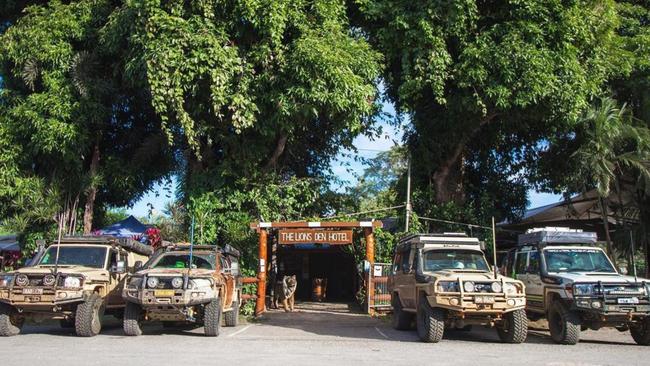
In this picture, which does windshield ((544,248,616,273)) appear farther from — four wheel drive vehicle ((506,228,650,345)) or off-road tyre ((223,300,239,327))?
off-road tyre ((223,300,239,327))

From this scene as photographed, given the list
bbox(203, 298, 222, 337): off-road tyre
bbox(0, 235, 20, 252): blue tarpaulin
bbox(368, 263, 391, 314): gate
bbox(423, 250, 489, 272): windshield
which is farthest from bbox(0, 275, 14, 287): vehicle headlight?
bbox(0, 235, 20, 252): blue tarpaulin

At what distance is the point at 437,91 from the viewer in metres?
17.9

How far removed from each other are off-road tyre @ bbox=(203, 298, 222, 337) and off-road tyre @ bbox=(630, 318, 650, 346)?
8.78 meters

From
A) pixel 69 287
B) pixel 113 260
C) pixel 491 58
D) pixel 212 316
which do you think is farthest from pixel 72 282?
pixel 491 58

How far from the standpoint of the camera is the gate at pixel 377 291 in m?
18.1

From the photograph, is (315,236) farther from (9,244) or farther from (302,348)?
(9,244)

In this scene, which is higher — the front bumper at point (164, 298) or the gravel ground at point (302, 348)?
the front bumper at point (164, 298)

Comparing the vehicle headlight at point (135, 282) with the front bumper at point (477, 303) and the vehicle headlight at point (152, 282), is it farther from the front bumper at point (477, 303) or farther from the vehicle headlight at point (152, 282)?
the front bumper at point (477, 303)

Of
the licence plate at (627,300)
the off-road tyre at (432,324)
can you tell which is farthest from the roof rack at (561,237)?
the off-road tyre at (432,324)

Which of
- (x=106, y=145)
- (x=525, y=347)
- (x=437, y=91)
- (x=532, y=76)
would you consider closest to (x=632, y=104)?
(x=532, y=76)

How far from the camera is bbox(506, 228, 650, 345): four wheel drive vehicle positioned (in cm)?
1175

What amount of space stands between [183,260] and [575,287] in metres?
8.63

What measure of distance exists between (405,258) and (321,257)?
1217 cm

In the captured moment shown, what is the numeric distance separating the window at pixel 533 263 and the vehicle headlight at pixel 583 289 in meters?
1.84
